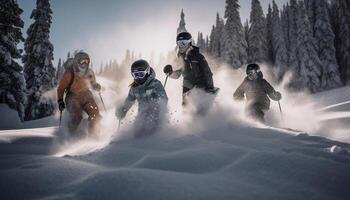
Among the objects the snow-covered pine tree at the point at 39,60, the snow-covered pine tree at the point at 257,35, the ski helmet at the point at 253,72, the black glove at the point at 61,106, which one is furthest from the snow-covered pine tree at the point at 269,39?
the black glove at the point at 61,106

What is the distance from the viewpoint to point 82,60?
681 cm

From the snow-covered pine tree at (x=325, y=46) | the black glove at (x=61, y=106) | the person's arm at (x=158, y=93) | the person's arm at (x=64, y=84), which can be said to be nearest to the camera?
the person's arm at (x=158, y=93)

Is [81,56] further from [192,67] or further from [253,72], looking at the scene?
[253,72]

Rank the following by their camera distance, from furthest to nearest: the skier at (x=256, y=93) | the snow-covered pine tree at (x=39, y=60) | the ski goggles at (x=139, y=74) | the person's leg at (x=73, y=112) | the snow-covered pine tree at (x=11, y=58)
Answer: the snow-covered pine tree at (x=39, y=60)
the snow-covered pine tree at (x=11, y=58)
the skier at (x=256, y=93)
the person's leg at (x=73, y=112)
the ski goggles at (x=139, y=74)

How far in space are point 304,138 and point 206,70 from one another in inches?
133

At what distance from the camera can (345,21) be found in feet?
124

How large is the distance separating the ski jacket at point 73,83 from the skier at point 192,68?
2.07 metres

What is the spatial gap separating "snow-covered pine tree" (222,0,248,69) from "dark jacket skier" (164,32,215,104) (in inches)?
1120

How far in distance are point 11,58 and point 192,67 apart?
45.3ft

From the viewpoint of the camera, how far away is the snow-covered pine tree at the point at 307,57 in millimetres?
35750

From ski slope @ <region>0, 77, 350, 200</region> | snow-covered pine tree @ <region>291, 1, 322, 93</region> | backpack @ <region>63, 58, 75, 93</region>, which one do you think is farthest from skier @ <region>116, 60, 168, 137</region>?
snow-covered pine tree @ <region>291, 1, 322, 93</region>

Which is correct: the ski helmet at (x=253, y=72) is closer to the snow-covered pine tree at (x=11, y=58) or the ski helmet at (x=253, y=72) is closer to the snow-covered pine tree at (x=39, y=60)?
the snow-covered pine tree at (x=11, y=58)

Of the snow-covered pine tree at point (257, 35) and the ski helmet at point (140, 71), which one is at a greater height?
the snow-covered pine tree at point (257, 35)

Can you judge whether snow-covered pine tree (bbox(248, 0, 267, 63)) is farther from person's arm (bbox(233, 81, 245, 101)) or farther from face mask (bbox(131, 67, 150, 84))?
face mask (bbox(131, 67, 150, 84))
